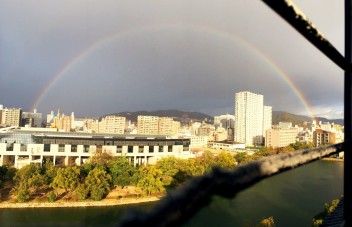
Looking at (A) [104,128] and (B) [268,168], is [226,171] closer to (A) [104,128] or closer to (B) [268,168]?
(B) [268,168]

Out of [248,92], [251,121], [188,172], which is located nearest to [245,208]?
[188,172]

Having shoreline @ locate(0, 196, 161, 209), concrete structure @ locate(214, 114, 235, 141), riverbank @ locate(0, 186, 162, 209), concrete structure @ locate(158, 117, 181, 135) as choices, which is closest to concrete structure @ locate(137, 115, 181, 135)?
concrete structure @ locate(158, 117, 181, 135)

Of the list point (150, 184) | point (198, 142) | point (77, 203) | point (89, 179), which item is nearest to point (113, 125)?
point (198, 142)

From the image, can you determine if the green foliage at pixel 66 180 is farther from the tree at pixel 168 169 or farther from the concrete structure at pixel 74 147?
the concrete structure at pixel 74 147

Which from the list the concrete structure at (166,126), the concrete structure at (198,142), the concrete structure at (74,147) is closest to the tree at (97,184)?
the concrete structure at (74,147)

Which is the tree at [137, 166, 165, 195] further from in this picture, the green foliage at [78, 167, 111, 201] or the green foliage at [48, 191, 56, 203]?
the green foliage at [48, 191, 56, 203]

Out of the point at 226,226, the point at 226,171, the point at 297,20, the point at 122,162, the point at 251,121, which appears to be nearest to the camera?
the point at 226,171

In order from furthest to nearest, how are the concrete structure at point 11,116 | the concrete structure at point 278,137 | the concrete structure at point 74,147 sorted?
the concrete structure at point 11,116, the concrete structure at point 278,137, the concrete structure at point 74,147
